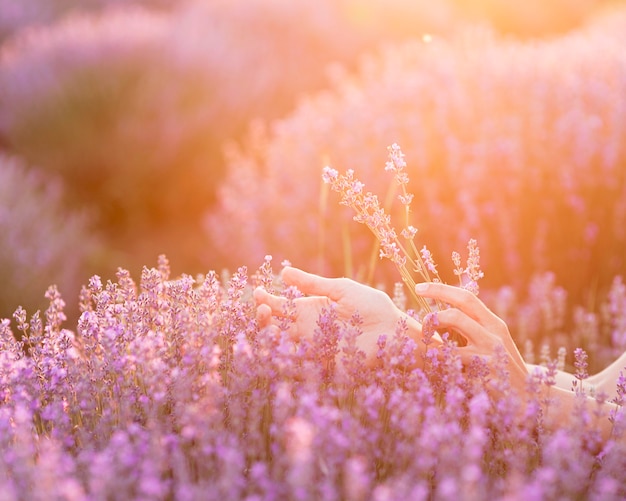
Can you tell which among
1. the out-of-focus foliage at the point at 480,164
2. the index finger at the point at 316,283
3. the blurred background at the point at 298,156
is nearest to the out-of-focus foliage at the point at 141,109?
the blurred background at the point at 298,156

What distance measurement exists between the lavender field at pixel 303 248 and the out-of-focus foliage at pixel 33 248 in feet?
0.07

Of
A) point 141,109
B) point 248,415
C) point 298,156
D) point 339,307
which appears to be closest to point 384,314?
point 339,307

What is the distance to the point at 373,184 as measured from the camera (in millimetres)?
5211

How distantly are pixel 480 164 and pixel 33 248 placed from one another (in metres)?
2.73

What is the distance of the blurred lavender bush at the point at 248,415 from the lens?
156 centimetres

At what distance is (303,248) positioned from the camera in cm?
536

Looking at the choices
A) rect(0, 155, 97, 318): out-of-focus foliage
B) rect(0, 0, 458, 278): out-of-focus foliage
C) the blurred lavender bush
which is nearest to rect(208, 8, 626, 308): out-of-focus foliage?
rect(0, 155, 97, 318): out-of-focus foliage

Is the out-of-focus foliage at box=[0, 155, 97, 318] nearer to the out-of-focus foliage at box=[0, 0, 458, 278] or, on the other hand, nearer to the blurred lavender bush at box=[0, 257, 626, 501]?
the out-of-focus foliage at box=[0, 0, 458, 278]

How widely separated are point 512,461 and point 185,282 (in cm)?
92

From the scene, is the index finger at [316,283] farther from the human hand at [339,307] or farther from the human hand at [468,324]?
the human hand at [468,324]

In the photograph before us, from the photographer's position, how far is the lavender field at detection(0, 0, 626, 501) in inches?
67.1

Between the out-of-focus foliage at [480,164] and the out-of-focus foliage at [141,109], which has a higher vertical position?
the out-of-focus foliage at [141,109]

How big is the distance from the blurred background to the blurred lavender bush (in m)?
1.64

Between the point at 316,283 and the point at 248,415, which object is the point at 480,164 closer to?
the point at 316,283
